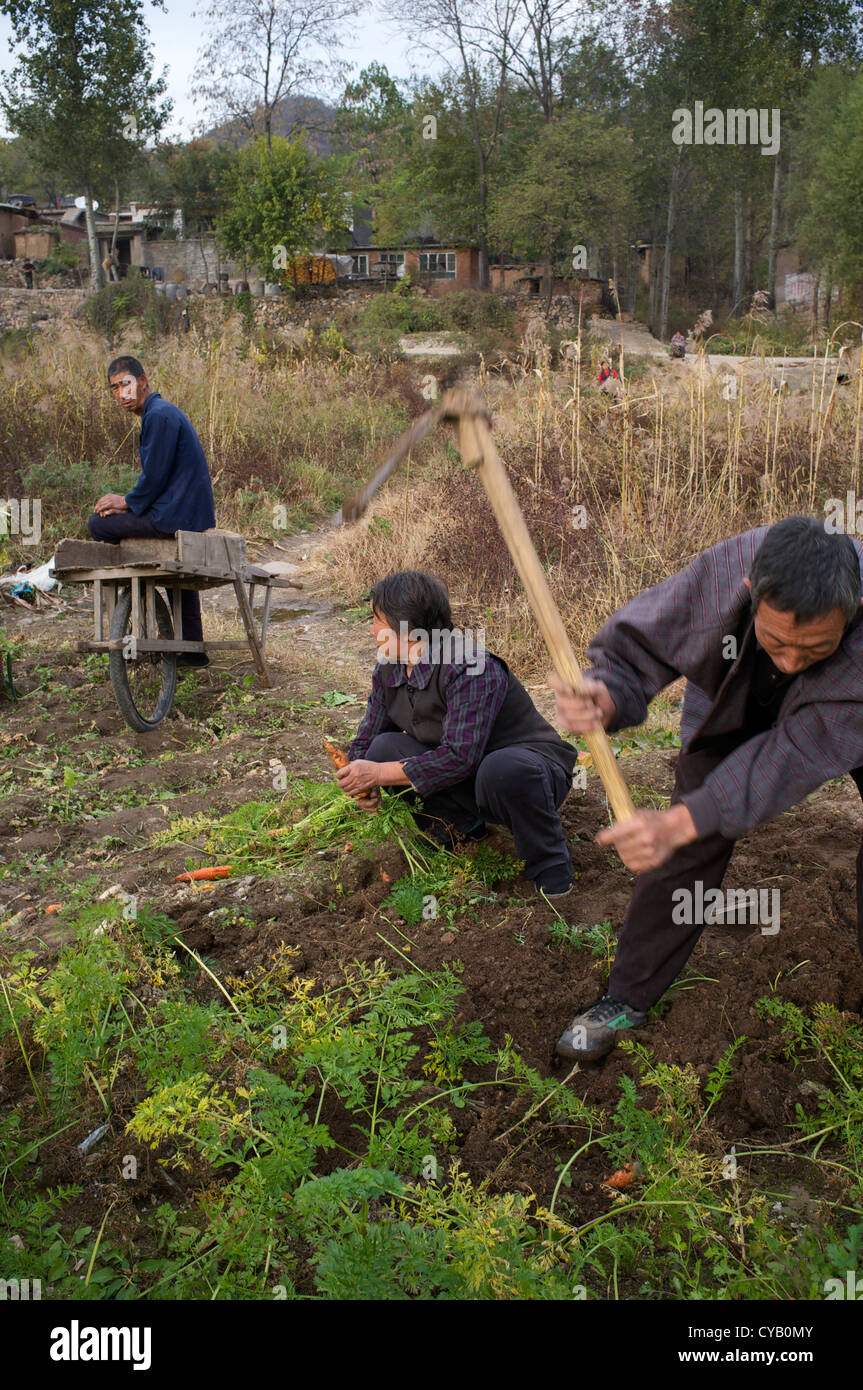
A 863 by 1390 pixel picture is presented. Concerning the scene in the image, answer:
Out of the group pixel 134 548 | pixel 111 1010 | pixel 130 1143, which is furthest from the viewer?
pixel 134 548

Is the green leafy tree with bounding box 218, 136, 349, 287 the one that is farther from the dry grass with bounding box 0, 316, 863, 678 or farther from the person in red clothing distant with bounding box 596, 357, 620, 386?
the person in red clothing distant with bounding box 596, 357, 620, 386

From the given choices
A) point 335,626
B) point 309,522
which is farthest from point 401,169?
point 335,626

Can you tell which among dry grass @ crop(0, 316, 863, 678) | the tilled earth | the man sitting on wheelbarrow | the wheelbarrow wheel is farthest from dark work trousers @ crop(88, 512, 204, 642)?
dry grass @ crop(0, 316, 863, 678)

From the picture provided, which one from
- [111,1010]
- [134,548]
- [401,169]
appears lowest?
[111,1010]

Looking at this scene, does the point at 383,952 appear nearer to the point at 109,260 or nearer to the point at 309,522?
the point at 309,522

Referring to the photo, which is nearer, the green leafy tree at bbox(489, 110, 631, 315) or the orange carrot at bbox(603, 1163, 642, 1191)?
the orange carrot at bbox(603, 1163, 642, 1191)

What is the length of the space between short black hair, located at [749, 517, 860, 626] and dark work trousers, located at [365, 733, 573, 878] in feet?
4.65

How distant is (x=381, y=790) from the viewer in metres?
3.37

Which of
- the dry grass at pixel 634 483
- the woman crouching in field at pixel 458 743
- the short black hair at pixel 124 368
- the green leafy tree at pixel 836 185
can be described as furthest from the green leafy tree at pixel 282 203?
the woman crouching in field at pixel 458 743

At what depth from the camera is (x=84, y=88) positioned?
2856 cm

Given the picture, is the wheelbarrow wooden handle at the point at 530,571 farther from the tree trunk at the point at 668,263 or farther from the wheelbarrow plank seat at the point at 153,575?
the tree trunk at the point at 668,263

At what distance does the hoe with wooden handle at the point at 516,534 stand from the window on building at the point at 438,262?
115 ft

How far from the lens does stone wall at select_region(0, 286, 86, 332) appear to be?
29.7 meters
